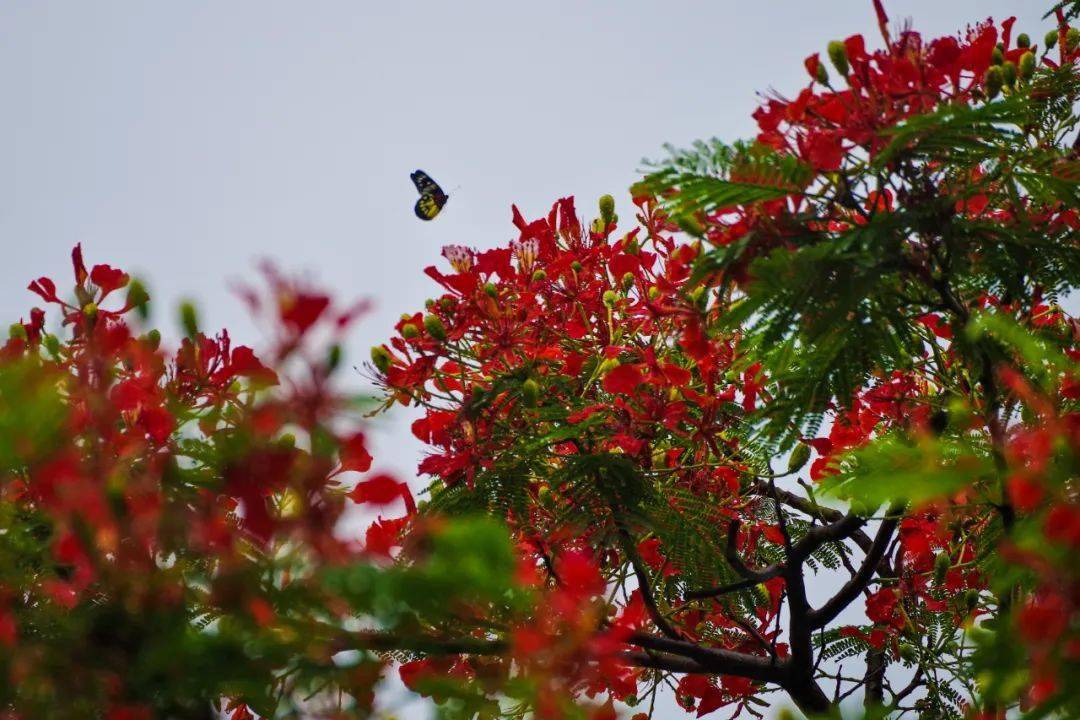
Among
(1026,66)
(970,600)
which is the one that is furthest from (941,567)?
(1026,66)

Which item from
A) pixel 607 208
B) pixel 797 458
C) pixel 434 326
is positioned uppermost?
pixel 607 208

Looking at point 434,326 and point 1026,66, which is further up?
point 434,326

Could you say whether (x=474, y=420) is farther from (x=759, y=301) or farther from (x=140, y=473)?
(x=140, y=473)

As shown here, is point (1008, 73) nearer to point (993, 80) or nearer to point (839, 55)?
point (993, 80)

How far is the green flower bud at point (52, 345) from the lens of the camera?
2.83m

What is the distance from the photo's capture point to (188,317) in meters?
2.30

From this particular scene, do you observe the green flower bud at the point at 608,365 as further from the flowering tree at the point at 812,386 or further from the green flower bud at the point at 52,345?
Answer: the green flower bud at the point at 52,345

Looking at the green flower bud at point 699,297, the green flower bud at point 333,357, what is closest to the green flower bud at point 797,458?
the green flower bud at point 699,297

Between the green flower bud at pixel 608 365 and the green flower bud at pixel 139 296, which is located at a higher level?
the green flower bud at pixel 139 296

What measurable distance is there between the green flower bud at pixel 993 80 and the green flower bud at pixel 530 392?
137 cm

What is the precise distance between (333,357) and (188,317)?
0.96m

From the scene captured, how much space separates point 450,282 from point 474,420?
16.7 inches

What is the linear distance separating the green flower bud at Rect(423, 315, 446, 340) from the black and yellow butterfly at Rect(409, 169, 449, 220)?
60.4 inches

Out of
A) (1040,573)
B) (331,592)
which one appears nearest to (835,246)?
(1040,573)
